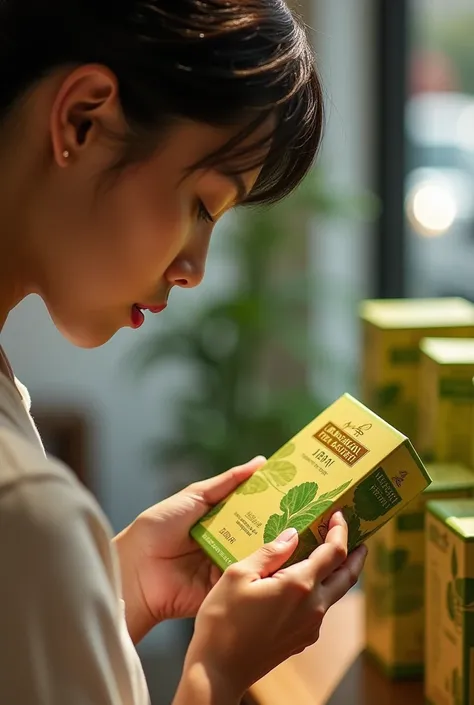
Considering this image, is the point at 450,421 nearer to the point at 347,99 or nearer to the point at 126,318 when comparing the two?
the point at 126,318

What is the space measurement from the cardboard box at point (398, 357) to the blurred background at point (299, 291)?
1305mm

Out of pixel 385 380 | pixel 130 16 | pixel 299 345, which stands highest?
pixel 130 16

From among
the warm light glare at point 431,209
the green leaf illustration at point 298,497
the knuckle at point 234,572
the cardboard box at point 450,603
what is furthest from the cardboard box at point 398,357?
the warm light glare at point 431,209

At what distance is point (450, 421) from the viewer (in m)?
1.22

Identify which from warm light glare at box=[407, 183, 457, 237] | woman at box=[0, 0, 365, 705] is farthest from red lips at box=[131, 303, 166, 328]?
warm light glare at box=[407, 183, 457, 237]

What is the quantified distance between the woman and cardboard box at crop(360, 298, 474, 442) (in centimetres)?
30

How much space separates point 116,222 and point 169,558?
42cm

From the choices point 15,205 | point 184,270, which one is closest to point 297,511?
point 184,270

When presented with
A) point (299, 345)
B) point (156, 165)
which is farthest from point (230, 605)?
point (299, 345)

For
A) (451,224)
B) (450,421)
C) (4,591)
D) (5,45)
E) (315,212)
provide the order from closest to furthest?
(4,591)
(5,45)
(450,421)
(315,212)
(451,224)

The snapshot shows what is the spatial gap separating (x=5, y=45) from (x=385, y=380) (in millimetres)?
593

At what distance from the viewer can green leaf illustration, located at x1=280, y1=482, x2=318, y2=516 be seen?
39.9 inches

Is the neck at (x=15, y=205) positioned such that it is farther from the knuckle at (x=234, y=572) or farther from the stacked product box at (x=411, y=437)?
the stacked product box at (x=411, y=437)

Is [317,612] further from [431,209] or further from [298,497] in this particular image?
[431,209]
